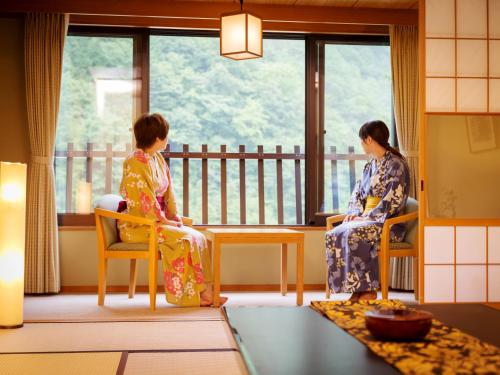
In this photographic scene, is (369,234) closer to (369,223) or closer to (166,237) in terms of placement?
(369,223)

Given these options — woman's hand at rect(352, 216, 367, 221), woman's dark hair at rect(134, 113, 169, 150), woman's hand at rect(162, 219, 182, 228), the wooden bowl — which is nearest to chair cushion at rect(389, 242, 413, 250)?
A: woman's hand at rect(352, 216, 367, 221)

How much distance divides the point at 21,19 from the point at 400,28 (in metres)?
3.24

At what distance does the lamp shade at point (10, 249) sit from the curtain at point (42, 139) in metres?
1.79

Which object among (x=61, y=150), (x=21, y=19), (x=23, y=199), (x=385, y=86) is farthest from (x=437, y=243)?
(x=21, y=19)

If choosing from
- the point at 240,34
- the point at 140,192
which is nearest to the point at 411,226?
the point at 240,34

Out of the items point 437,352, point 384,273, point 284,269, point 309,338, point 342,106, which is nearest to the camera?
point 437,352

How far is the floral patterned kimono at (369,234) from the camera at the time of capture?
4887mm

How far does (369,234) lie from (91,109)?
2.69 meters

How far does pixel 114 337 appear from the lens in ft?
11.5

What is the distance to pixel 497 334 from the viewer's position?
1981 mm

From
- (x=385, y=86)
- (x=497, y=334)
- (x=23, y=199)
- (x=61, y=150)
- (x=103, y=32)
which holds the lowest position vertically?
(x=497, y=334)

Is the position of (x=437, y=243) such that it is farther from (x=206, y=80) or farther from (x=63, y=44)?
(x=206, y=80)

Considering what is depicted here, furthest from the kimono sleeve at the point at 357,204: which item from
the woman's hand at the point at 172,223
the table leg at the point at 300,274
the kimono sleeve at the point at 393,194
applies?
the woman's hand at the point at 172,223

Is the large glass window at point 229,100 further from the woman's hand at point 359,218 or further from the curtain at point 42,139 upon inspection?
the woman's hand at point 359,218
